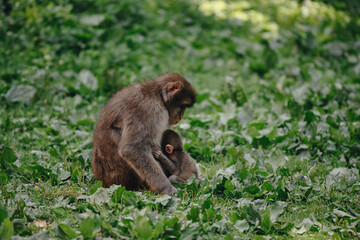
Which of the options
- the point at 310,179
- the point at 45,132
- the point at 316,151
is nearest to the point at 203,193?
the point at 310,179


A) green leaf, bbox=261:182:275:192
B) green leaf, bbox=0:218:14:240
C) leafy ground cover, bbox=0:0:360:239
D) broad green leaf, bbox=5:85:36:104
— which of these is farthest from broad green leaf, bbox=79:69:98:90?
green leaf, bbox=0:218:14:240

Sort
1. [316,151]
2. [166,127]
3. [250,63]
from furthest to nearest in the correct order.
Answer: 1. [250,63]
2. [316,151]
3. [166,127]

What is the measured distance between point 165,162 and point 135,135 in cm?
58

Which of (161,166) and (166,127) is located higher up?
(166,127)

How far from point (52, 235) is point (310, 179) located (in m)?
3.01

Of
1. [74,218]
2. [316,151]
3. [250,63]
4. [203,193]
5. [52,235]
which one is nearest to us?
[52,235]

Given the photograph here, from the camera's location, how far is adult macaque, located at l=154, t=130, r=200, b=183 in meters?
5.27

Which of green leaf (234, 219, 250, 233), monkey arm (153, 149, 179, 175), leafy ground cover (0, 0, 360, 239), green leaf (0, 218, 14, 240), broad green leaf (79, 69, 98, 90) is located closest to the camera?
green leaf (0, 218, 14, 240)

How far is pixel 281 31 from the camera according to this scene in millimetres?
11078

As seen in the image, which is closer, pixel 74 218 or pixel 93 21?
pixel 74 218

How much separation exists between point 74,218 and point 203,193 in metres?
1.42

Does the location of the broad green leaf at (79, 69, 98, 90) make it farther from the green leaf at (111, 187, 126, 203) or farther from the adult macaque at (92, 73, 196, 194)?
the green leaf at (111, 187, 126, 203)

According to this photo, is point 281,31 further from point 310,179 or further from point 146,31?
point 310,179

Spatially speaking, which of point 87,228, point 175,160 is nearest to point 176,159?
point 175,160
